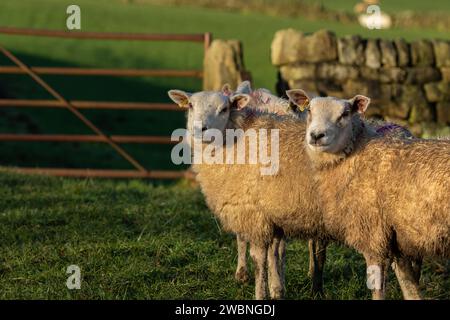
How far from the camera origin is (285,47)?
1189 cm

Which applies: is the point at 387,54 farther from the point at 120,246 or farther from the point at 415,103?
the point at 120,246

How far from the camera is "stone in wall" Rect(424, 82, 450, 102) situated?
12258 mm

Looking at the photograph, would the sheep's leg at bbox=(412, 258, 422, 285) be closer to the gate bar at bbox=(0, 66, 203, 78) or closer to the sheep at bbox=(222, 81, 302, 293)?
the sheep at bbox=(222, 81, 302, 293)

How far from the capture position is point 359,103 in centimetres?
579

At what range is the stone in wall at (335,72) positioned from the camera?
11.8 metres

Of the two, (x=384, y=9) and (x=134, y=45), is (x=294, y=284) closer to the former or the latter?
(x=134, y=45)

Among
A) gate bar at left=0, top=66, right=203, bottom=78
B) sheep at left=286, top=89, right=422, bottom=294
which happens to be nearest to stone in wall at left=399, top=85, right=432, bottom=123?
gate bar at left=0, top=66, right=203, bottom=78

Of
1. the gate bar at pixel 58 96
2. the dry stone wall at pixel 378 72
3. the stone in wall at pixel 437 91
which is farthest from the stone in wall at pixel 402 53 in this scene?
the gate bar at pixel 58 96

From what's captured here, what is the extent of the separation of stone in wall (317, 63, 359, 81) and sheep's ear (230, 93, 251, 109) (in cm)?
546

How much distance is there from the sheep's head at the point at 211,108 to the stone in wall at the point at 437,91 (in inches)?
250

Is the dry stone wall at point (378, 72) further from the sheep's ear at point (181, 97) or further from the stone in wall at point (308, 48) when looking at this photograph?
the sheep's ear at point (181, 97)

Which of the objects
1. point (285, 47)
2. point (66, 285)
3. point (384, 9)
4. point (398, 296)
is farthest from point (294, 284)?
point (384, 9)

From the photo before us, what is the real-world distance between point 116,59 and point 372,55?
44.9 ft

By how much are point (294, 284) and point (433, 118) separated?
635 cm
